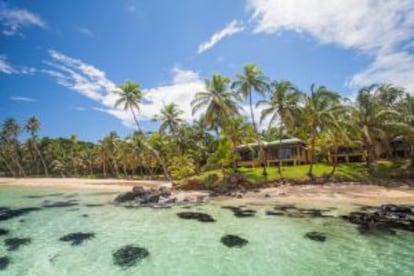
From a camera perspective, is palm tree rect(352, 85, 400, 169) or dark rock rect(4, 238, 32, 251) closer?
dark rock rect(4, 238, 32, 251)

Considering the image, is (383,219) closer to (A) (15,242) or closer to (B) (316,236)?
(B) (316,236)

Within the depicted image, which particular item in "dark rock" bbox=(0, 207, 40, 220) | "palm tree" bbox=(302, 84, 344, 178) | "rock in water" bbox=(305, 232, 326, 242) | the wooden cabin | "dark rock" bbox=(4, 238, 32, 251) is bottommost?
"rock in water" bbox=(305, 232, 326, 242)

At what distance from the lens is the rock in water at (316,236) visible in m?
14.2

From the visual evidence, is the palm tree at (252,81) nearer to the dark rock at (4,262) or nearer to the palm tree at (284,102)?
the palm tree at (284,102)

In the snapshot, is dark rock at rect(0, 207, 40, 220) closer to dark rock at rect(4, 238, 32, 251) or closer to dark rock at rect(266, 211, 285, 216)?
dark rock at rect(4, 238, 32, 251)

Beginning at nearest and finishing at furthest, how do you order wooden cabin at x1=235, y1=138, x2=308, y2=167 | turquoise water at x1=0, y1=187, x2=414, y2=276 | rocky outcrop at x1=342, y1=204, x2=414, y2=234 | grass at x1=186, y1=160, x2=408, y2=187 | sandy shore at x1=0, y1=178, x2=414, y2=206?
1. turquoise water at x1=0, y1=187, x2=414, y2=276
2. rocky outcrop at x1=342, y1=204, x2=414, y2=234
3. sandy shore at x1=0, y1=178, x2=414, y2=206
4. grass at x1=186, y1=160, x2=408, y2=187
5. wooden cabin at x1=235, y1=138, x2=308, y2=167

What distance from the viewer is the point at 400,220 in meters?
17.7

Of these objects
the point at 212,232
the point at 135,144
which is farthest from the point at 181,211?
the point at 135,144

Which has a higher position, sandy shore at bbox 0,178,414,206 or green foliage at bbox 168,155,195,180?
green foliage at bbox 168,155,195,180

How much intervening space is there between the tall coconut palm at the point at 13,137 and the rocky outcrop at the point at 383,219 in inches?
3312

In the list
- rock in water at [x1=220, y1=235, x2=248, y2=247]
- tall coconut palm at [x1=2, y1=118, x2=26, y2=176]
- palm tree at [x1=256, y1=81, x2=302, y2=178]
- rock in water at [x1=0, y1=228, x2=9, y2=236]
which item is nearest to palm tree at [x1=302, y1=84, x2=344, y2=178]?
palm tree at [x1=256, y1=81, x2=302, y2=178]

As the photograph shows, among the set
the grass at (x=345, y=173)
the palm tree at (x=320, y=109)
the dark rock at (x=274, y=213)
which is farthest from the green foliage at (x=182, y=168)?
the dark rock at (x=274, y=213)

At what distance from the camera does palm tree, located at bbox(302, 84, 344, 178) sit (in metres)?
34.0

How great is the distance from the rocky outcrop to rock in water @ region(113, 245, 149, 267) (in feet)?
35.0
